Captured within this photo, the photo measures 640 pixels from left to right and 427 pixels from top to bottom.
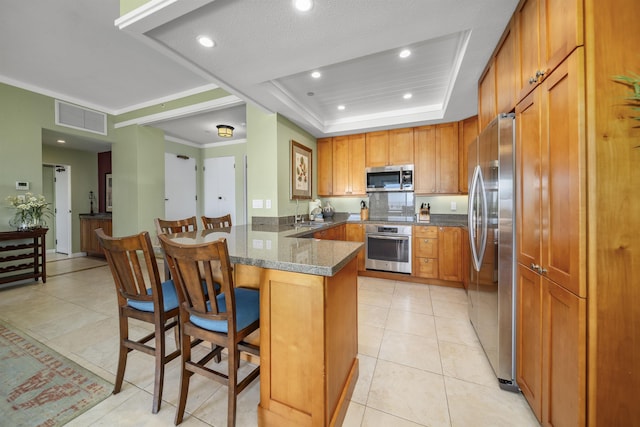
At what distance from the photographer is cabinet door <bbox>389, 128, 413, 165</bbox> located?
152 inches

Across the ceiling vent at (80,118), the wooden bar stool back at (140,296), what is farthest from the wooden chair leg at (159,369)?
the ceiling vent at (80,118)

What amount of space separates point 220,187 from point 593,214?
6070 millimetres

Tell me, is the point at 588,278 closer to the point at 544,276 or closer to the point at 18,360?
the point at 544,276

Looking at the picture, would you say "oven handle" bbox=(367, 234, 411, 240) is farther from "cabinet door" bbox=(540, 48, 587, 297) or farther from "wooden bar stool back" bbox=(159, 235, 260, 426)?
"wooden bar stool back" bbox=(159, 235, 260, 426)

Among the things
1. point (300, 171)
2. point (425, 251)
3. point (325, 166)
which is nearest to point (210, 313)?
point (300, 171)

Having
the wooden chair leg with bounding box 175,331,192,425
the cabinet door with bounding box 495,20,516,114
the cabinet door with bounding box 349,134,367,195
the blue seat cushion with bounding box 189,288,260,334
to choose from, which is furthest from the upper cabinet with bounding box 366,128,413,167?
the wooden chair leg with bounding box 175,331,192,425

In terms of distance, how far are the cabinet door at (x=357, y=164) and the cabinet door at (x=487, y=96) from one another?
6.53 ft

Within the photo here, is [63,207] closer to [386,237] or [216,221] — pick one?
[216,221]

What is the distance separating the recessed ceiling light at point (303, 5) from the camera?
1.46 metres

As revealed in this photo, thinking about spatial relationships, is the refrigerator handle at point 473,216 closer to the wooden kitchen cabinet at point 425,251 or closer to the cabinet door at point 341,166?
the wooden kitchen cabinet at point 425,251

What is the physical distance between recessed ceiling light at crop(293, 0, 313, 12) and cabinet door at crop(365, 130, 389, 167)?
2.75m

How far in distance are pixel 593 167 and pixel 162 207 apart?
5.67 m

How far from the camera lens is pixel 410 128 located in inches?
152

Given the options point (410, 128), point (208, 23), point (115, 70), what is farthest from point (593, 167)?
point (115, 70)
